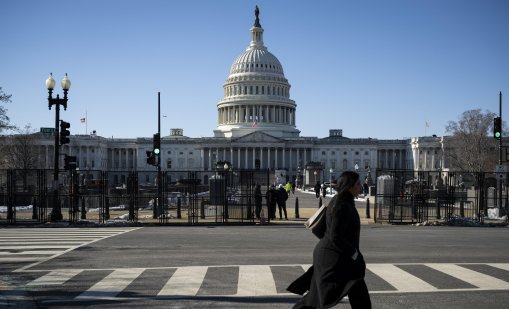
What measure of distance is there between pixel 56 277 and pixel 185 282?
112 inches

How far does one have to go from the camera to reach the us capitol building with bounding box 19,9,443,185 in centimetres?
14762

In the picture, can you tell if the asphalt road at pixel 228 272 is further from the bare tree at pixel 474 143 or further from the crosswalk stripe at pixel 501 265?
the bare tree at pixel 474 143

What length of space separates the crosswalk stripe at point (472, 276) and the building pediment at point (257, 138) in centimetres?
13525

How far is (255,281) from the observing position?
1191 cm

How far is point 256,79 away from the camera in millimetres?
163000

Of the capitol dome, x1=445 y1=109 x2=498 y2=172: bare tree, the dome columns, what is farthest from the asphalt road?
the dome columns

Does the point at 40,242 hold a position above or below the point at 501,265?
below

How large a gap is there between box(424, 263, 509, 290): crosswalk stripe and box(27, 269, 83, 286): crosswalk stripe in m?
7.87

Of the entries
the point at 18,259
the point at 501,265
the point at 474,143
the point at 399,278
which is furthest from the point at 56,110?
the point at 474,143

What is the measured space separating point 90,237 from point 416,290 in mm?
13170

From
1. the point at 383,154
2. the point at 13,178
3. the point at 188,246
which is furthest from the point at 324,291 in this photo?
the point at 383,154

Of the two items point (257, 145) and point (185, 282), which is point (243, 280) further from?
point (257, 145)

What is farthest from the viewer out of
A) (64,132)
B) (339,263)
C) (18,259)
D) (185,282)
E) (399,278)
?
(64,132)

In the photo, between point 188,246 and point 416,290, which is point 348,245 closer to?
point 416,290
